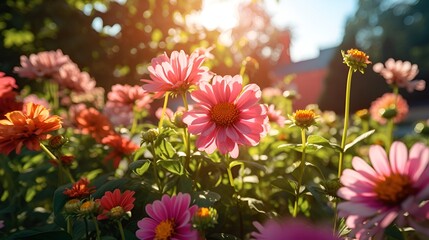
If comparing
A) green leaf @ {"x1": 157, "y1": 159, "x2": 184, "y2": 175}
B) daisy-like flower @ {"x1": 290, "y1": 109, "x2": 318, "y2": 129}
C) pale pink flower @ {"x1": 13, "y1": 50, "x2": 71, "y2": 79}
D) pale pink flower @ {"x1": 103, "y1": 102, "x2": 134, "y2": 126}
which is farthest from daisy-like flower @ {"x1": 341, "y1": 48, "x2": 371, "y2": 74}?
pale pink flower @ {"x1": 13, "y1": 50, "x2": 71, "y2": 79}

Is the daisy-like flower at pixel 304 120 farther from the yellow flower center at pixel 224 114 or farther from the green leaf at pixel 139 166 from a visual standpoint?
the green leaf at pixel 139 166

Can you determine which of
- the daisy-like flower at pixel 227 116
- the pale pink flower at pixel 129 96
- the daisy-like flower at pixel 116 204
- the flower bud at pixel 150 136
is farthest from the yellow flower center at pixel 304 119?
the pale pink flower at pixel 129 96

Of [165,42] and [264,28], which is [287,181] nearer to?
[165,42]

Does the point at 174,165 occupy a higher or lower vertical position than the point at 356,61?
lower

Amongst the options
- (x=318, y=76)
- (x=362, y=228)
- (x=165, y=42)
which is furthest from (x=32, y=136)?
(x=318, y=76)

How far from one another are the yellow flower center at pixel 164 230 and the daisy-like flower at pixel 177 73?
356mm

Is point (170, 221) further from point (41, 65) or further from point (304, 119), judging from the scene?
point (41, 65)

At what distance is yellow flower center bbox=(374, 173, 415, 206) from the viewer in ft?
2.28

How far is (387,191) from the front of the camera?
0.70 metres

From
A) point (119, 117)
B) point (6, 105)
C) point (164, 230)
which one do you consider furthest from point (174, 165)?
point (119, 117)

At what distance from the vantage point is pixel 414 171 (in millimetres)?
692

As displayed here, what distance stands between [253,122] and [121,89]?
3.28 feet

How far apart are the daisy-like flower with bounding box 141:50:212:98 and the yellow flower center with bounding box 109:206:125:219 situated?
13.1 inches

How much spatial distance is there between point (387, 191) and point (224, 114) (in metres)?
0.45
